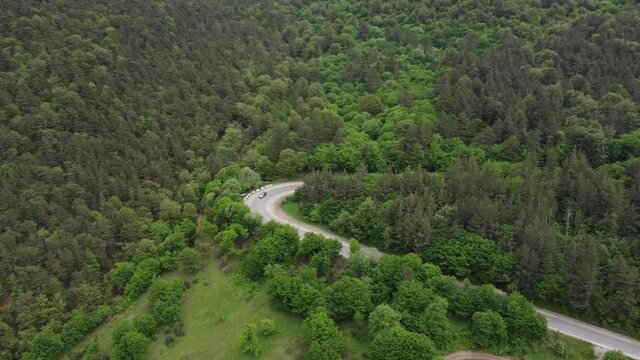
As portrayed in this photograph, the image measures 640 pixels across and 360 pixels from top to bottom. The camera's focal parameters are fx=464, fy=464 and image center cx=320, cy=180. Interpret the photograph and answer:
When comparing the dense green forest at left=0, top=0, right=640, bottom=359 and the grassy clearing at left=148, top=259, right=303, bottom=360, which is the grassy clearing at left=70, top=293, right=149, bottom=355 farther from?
the grassy clearing at left=148, top=259, right=303, bottom=360

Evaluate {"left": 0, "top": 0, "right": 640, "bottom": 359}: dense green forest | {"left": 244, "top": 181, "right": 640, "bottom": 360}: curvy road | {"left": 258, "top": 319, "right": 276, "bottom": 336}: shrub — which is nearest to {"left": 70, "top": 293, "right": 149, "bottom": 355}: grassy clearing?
{"left": 0, "top": 0, "right": 640, "bottom": 359}: dense green forest

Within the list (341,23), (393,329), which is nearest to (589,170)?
(393,329)

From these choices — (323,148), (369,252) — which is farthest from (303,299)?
(323,148)

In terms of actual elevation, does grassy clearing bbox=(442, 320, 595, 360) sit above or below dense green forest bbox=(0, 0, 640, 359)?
below

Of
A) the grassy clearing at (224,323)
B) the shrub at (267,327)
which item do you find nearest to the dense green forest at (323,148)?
the grassy clearing at (224,323)

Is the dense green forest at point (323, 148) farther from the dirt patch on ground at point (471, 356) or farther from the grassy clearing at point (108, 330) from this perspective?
the dirt patch on ground at point (471, 356)

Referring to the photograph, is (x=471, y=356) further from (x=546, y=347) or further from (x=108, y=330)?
(x=108, y=330)

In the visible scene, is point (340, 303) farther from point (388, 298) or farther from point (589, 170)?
point (589, 170)
